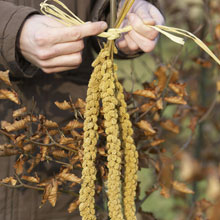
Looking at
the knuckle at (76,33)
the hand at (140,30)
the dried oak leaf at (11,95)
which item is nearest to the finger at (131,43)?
the hand at (140,30)

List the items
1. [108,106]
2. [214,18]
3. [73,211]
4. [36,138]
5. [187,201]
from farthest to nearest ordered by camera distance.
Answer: [187,201] → [214,18] → [73,211] → [36,138] → [108,106]

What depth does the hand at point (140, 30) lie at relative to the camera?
30.4 inches

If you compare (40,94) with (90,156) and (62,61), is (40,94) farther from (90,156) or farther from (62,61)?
(90,156)

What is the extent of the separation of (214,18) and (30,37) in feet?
4.92

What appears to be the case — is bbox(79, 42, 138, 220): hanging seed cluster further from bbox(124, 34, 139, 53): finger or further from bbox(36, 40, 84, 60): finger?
bbox(124, 34, 139, 53): finger

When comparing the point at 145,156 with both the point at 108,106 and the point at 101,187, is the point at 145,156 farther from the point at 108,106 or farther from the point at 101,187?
the point at 108,106

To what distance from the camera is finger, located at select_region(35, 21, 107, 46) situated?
69 centimetres

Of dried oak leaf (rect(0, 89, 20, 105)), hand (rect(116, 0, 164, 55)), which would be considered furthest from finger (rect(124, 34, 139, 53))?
dried oak leaf (rect(0, 89, 20, 105))

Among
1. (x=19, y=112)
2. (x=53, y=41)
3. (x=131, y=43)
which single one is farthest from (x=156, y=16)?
(x=19, y=112)

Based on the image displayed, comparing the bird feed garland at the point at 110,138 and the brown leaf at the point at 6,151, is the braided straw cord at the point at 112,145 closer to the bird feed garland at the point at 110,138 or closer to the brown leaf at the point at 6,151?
the bird feed garland at the point at 110,138

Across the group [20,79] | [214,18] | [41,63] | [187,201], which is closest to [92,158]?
[41,63]

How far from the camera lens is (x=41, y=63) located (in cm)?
74

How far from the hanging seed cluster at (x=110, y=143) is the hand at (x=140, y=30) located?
0.39ft

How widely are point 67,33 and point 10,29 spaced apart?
0.15 metres
